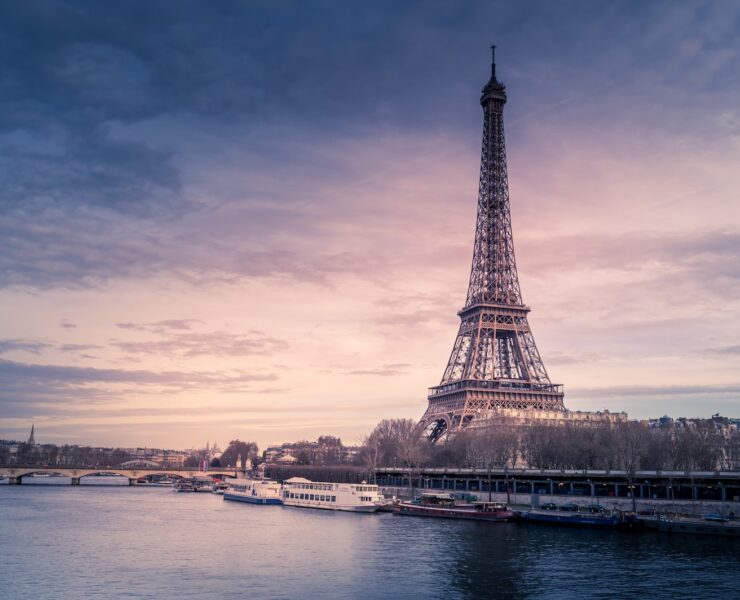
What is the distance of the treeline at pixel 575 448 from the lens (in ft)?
339

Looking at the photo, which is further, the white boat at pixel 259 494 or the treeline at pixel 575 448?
the white boat at pixel 259 494

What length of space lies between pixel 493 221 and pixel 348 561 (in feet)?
364

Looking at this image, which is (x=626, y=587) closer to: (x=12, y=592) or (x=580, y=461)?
(x=12, y=592)

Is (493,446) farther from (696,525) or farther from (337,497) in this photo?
(696,525)

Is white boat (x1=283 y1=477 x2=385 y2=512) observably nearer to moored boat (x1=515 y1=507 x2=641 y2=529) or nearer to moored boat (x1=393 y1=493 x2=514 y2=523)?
moored boat (x1=393 y1=493 x2=514 y2=523)

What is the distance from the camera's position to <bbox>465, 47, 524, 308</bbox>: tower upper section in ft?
478

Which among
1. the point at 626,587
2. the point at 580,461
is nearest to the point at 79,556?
the point at 626,587

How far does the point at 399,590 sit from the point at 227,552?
1913 centimetres

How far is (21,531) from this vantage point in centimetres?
6575

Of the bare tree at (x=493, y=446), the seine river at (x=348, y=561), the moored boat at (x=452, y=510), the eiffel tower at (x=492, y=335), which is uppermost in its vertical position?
the eiffel tower at (x=492, y=335)

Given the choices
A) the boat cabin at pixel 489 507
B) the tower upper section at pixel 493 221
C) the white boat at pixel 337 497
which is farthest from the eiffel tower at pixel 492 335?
the boat cabin at pixel 489 507

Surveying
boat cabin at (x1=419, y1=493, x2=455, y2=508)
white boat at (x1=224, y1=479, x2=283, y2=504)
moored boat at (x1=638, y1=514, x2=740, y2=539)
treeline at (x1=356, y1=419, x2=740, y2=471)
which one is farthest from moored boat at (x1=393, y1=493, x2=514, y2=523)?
white boat at (x1=224, y1=479, x2=283, y2=504)

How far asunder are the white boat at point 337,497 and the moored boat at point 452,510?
13.9ft

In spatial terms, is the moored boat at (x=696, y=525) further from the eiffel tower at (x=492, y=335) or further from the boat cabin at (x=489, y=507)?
the eiffel tower at (x=492, y=335)
